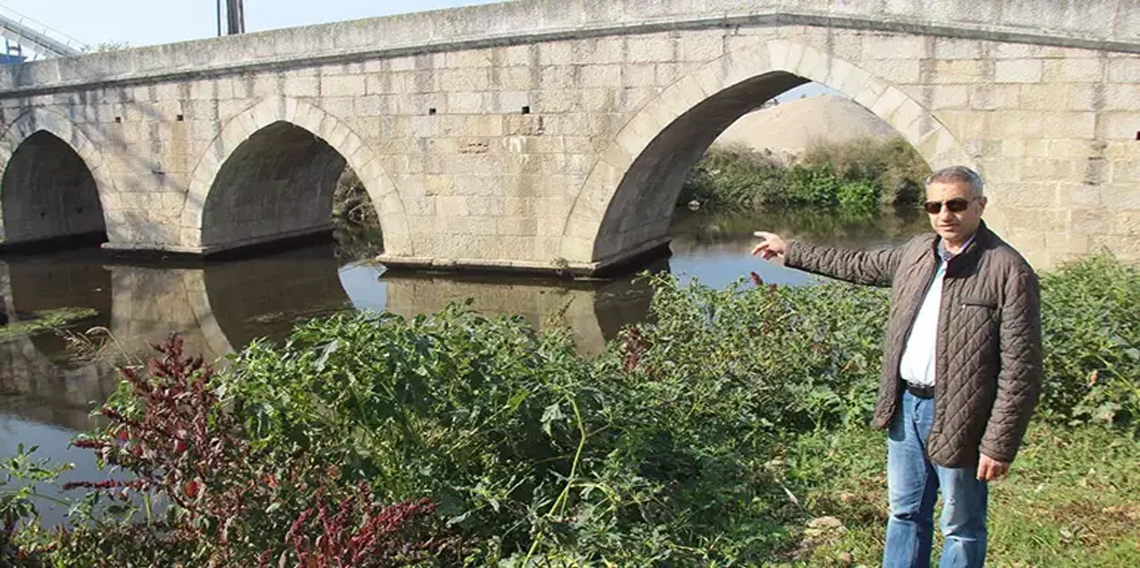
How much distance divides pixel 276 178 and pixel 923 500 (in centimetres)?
1255

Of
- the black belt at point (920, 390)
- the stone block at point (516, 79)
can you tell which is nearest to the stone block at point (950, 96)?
the stone block at point (516, 79)

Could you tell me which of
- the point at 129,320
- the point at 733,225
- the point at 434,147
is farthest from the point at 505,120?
the point at 733,225

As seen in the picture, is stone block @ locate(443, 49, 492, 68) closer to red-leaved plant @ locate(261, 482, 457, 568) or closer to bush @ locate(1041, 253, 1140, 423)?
bush @ locate(1041, 253, 1140, 423)

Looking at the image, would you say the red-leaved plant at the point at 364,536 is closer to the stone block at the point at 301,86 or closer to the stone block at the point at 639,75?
the stone block at the point at 639,75

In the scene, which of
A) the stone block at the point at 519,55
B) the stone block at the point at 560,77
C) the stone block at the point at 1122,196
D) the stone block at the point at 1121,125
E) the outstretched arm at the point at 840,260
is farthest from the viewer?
the stone block at the point at 519,55

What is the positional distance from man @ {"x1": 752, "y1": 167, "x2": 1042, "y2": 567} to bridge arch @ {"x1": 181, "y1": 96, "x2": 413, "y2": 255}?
29.2 ft

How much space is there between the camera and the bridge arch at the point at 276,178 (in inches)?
435

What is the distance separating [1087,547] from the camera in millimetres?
2916

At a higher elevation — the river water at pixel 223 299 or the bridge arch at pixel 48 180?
the bridge arch at pixel 48 180

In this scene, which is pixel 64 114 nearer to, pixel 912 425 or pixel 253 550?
pixel 253 550

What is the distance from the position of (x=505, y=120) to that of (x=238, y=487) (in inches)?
307

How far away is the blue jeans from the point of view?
2.39m

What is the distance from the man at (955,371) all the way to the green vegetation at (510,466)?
58 centimetres

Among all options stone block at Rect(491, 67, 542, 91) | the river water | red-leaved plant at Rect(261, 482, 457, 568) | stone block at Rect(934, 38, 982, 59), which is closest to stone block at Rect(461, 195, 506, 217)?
the river water
